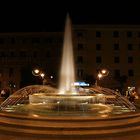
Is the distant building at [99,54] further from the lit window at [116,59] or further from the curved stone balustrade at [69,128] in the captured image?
the curved stone balustrade at [69,128]

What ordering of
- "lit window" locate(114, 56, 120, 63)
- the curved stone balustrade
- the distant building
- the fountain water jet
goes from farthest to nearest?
"lit window" locate(114, 56, 120, 63), the distant building, the fountain water jet, the curved stone balustrade

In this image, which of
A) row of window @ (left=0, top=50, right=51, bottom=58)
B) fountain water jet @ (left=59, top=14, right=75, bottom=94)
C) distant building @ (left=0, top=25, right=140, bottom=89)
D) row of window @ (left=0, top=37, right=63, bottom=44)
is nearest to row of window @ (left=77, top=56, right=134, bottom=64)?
distant building @ (left=0, top=25, right=140, bottom=89)

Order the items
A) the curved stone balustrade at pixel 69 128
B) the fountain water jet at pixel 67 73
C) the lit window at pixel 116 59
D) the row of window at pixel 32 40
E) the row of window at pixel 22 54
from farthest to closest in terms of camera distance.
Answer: the row of window at pixel 22 54
the row of window at pixel 32 40
the lit window at pixel 116 59
the fountain water jet at pixel 67 73
the curved stone balustrade at pixel 69 128

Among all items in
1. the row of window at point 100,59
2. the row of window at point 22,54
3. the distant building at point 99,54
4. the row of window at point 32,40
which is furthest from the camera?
the row of window at point 22,54

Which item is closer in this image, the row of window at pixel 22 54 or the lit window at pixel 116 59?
the lit window at pixel 116 59

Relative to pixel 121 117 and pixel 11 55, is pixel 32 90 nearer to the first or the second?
pixel 121 117

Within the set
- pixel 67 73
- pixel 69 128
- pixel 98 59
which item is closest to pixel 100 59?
→ pixel 98 59

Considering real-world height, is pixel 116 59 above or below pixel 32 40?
below

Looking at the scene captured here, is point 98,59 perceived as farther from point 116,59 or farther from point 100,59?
point 116,59

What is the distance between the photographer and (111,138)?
12.4 m

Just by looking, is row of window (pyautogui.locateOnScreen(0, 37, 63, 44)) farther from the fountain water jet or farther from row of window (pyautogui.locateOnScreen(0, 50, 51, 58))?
the fountain water jet

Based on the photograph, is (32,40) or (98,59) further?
(32,40)

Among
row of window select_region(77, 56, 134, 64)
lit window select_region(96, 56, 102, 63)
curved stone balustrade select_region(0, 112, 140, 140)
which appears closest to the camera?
curved stone balustrade select_region(0, 112, 140, 140)

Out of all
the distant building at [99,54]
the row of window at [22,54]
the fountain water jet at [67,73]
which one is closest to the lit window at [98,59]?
the distant building at [99,54]
